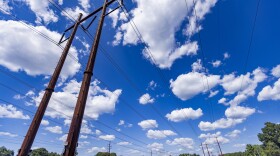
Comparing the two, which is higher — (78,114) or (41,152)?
(41,152)

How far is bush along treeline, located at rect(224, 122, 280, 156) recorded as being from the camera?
10420 centimetres

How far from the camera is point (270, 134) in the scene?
114m

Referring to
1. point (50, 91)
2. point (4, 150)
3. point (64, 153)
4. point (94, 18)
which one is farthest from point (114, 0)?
point (4, 150)

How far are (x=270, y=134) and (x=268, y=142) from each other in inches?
260

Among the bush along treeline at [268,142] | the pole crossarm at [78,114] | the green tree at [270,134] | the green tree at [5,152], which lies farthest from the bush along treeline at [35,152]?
the green tree at [270,134]

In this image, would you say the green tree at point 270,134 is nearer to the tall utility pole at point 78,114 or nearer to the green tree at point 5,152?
the tall utility pole at point 78,114

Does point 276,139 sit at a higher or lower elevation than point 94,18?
higher

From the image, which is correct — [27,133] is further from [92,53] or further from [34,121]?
[92,53]

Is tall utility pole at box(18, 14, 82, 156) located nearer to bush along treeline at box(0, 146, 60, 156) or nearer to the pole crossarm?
the pole crossarm

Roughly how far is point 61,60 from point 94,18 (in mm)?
4840

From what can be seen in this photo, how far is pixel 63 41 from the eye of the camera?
50.2ft

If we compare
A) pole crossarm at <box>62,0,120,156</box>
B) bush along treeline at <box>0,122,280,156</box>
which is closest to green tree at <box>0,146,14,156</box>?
bush along treeline at <box>0,122,280,156</box>

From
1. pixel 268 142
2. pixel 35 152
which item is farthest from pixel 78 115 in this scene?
pixel 268 142

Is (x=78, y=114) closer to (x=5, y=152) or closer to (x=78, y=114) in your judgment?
(x=78, y=114)
